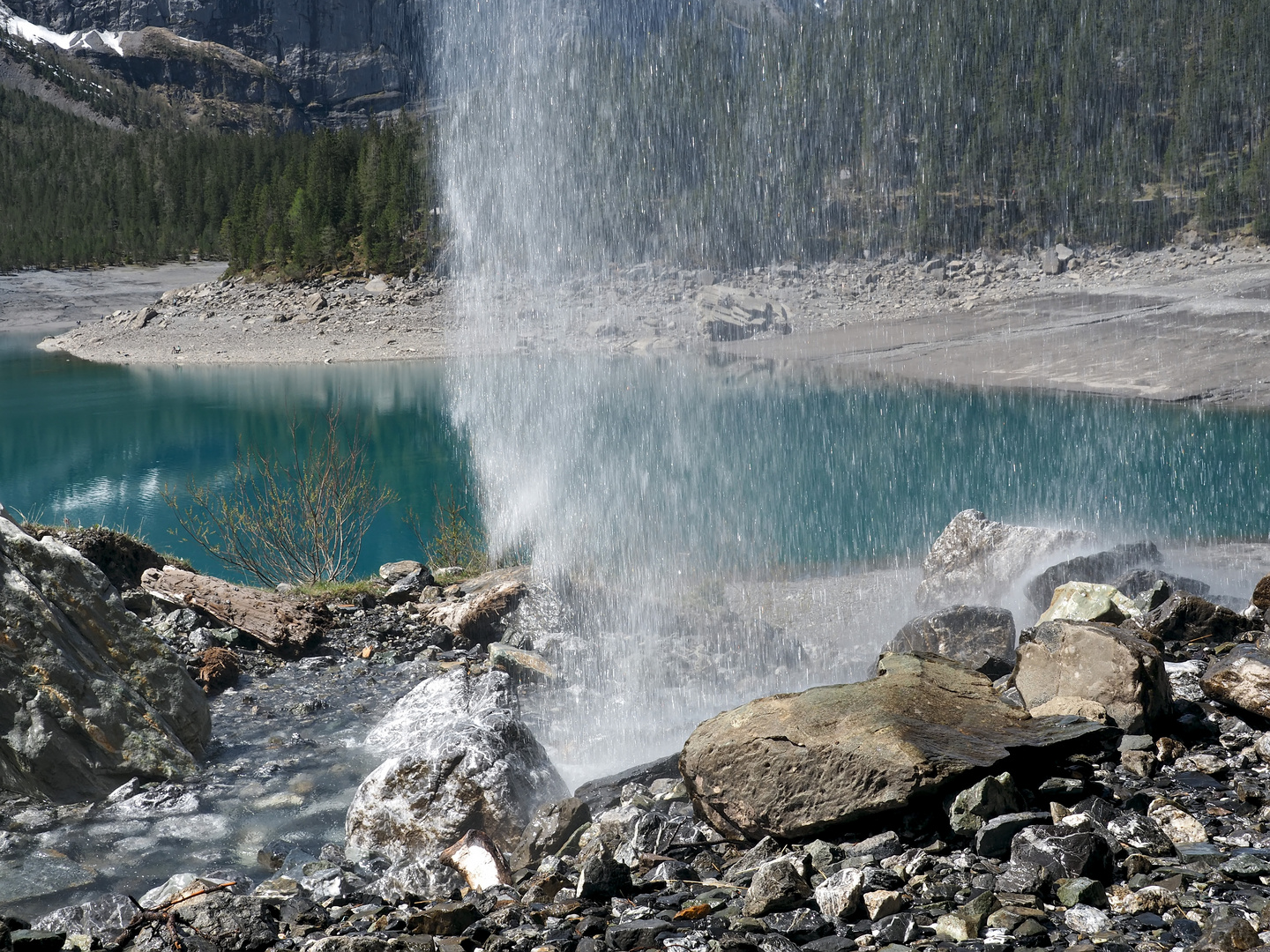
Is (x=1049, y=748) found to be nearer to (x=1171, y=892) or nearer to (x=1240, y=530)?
(x=1171, y=892)

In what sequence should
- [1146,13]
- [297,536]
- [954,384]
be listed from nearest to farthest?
[297,536]
[954,384]
[1146,13]

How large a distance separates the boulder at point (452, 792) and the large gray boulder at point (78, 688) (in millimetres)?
1770

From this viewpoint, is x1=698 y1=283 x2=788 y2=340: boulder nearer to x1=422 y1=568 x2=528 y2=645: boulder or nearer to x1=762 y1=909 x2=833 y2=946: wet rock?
x1=422 y1=568 x2=528 y2=645: boulder

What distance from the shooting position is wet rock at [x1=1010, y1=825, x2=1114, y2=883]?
11.6ft

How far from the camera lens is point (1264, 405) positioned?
2655cm

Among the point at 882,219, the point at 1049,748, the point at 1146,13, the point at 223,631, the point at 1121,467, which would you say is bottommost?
the point at 1121,467

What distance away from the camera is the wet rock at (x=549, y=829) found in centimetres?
509

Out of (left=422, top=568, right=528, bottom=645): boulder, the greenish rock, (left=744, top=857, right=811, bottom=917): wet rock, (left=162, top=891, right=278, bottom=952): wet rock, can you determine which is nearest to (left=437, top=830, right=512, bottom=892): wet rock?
(left=162, top=891, right=278, bottom=952): wet rock

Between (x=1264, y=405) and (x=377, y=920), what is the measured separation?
1140 inches

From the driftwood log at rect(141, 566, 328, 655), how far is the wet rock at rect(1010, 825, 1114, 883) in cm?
763

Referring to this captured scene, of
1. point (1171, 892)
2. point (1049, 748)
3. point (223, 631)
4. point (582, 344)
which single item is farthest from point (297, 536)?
point (582, 344)

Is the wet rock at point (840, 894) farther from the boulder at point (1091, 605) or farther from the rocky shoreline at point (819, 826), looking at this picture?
the boulder at point (1091, 605)

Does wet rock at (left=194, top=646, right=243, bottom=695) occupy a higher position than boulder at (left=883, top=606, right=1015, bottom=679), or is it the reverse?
boulder at (left=883, top=606, right=1015, bottom=679)

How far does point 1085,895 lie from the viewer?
3416mm
